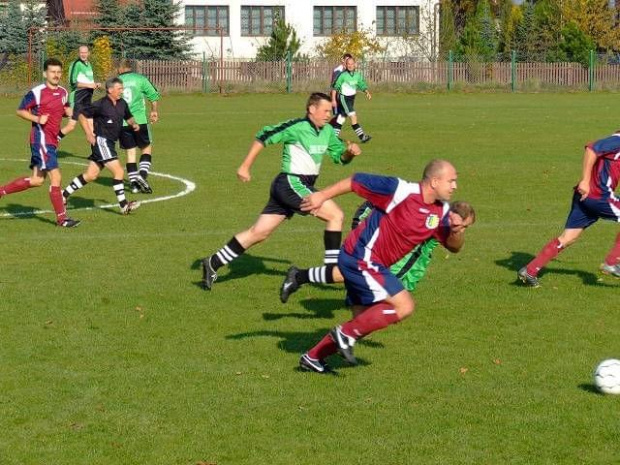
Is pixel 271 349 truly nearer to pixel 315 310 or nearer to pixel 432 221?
pixel 315 310

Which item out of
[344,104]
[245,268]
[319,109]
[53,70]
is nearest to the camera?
[319,109]

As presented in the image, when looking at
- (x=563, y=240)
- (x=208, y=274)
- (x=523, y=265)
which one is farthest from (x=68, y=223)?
(x=563, y=240)

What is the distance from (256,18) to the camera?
7181 centimetres

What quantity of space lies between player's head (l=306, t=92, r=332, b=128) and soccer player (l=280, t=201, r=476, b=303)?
161 cm

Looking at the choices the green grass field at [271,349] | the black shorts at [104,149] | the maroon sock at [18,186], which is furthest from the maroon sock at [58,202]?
the black shorts at [104,149]

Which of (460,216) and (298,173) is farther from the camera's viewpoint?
(298,173)

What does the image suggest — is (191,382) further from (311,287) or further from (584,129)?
(584,129)

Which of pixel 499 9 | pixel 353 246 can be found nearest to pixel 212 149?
pixel 353 246

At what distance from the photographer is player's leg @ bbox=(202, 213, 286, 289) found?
448 inches

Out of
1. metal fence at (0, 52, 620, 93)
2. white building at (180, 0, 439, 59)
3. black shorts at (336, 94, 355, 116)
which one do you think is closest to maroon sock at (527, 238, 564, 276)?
black shorts at (336, 94, 355, 116)

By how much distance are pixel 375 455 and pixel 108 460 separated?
1.61 meters

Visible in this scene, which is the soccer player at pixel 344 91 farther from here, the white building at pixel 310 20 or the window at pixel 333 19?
the window at pixel 333 19

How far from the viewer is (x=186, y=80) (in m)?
52.1

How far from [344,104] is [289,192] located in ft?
56.5
